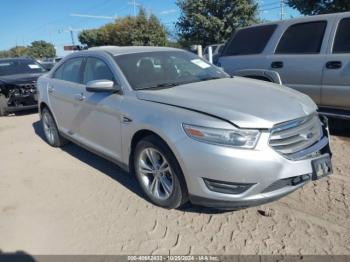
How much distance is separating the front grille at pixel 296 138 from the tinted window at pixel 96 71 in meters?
2.08

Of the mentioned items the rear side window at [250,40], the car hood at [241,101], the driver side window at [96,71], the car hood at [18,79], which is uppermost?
the rear side window at [250,40]

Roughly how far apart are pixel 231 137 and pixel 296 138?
64 centimetres

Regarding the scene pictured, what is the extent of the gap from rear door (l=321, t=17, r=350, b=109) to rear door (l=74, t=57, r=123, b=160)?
126 inches

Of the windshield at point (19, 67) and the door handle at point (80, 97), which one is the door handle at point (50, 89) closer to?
the door handle at point (80, 97)

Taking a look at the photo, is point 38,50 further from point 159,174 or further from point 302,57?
point 159,174

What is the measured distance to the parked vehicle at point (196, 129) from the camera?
3035 millimetres

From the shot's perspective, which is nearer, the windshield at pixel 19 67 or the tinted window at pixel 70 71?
the tinted window at pixel 70 71

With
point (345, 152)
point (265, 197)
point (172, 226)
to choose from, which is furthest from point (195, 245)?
point (345, 152)

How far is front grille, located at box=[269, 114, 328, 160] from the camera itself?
10.2 feet

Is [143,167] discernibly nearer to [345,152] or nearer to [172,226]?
[172,226]

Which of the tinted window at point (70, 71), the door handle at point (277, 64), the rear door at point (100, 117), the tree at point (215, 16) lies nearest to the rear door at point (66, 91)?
the tinted window at point (70, 71)

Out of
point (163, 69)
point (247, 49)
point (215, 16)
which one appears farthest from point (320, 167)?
point (215, 16)

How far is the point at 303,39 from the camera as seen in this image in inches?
229

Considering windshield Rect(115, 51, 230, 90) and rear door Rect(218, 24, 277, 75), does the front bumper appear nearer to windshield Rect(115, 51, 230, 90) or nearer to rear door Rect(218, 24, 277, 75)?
windshield Rect(115, 51, 230, 90)
